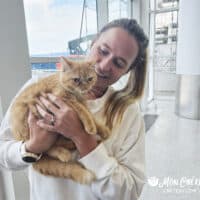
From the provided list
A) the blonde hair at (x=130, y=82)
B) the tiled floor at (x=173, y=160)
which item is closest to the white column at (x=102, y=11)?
the blonde hair at (x=130, y=82)

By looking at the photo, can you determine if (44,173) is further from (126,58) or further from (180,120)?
(180,120)

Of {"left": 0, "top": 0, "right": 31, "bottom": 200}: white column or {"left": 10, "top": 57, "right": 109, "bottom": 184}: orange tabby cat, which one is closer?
{"left": 10, "top": 57, "right": 109, "bottom": 184}: orange tabby cat

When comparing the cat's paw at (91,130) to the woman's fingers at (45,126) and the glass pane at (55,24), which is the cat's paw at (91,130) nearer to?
the woman's fingers at (45,126)

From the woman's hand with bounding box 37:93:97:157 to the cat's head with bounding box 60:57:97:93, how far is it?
50 millimetres

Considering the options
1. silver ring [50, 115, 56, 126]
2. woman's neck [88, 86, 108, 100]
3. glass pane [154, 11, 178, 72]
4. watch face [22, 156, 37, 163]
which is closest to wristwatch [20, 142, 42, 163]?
watch face [22, 156, 37, 163]

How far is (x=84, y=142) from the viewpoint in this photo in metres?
0.54

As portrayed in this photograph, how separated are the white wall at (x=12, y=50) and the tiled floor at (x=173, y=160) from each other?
1.44m

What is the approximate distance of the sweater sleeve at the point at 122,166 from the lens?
1.81 ft

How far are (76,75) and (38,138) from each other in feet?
0.62

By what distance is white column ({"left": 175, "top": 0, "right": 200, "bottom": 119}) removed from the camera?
128 inches

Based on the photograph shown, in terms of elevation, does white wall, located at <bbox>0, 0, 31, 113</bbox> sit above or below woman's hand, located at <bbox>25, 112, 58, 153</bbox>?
above

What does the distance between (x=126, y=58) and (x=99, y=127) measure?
Answer: 20 cm

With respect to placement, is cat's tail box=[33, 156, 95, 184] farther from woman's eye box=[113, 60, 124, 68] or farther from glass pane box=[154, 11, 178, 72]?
glass pane box=[154, 11, 178, 72]

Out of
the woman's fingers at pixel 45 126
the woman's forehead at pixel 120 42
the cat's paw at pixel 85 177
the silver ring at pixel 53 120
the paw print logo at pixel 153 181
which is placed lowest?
the paw print logo at pixel 153 181
